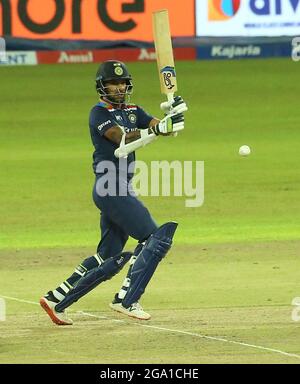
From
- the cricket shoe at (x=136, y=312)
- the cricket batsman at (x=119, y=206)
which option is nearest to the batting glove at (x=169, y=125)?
the cricket batsman at (x=119, y=206)

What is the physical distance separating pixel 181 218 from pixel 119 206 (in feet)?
24.8

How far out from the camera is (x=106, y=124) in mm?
11117

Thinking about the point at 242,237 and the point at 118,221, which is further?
the point at 242,237

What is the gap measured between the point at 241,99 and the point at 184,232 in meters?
11.3

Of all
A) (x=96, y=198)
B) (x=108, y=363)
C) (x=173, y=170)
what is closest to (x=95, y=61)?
(x=173, y=170)

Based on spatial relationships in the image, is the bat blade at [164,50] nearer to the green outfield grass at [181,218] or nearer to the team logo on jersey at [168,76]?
the team logo on jersey at [168,76]

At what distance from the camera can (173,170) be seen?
2178 cm

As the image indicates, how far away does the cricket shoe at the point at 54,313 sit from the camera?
1119 cm

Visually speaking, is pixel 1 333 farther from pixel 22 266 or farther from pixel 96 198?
pixel 22 266

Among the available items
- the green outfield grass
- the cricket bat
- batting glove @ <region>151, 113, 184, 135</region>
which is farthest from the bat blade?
the green outfield grass

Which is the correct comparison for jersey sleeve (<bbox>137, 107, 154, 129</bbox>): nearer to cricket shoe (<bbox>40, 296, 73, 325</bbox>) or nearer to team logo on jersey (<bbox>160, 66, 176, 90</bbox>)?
team logo on jersey (<bbox>160, 66, 176, 90</bbox>)

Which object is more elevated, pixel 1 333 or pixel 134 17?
pixel 134 17

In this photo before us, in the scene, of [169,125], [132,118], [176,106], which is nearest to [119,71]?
[132,118]

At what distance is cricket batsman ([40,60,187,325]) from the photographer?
1104cm
